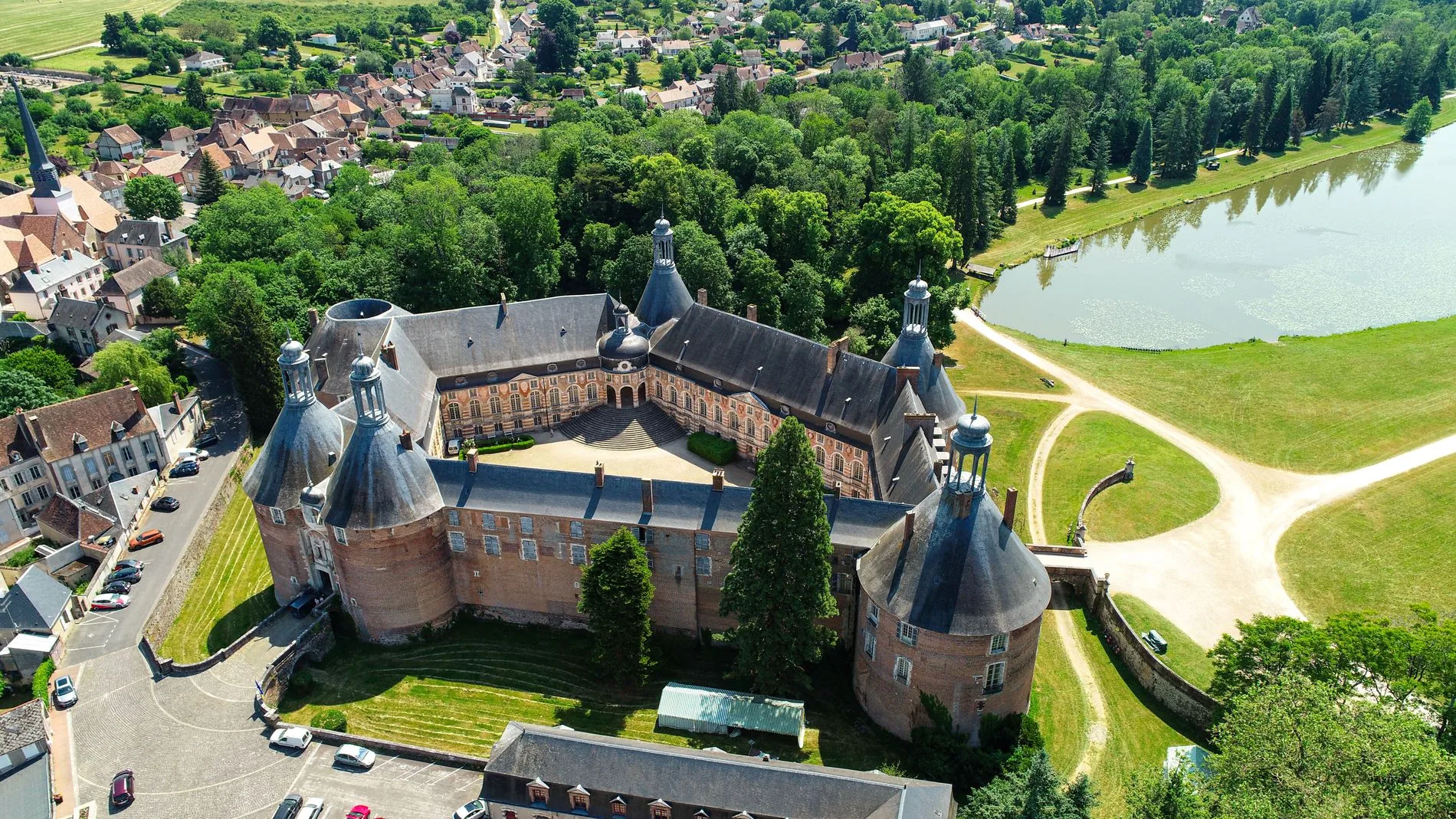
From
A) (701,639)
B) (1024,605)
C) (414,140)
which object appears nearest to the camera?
(1024,605)

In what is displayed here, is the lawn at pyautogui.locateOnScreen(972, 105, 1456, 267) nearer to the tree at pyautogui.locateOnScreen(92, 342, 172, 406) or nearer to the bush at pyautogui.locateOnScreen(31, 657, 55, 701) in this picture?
the tree at pyautogui.locateOnScreen(92, 342, 172, 406)

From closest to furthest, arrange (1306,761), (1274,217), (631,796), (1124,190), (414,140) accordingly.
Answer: (1306,761), (631,796), (1274,217), (1124,190), (414,140)

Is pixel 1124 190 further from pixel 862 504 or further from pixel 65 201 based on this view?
pixel 65 201

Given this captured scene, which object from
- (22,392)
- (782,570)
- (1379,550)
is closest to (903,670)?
(782,570)

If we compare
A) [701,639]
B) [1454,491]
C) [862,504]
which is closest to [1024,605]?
[862,504]

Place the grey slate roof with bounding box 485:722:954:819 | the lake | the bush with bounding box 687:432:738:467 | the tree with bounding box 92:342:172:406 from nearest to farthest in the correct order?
the grey slate roof with bounding box 485:722:954:819, the bush with bounding box 687:432:738:467, the tree with bounding box 92:342:172:406, the lake

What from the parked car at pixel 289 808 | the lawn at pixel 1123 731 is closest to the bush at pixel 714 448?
the lawn at pixel 1123 731

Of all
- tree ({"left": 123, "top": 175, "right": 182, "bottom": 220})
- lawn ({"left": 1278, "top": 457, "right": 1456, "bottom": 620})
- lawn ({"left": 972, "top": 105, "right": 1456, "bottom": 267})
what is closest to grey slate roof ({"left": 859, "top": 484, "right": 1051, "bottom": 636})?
lawn ({"left": 1278, "top": 457, "right": 1456, "bottom": 620})
